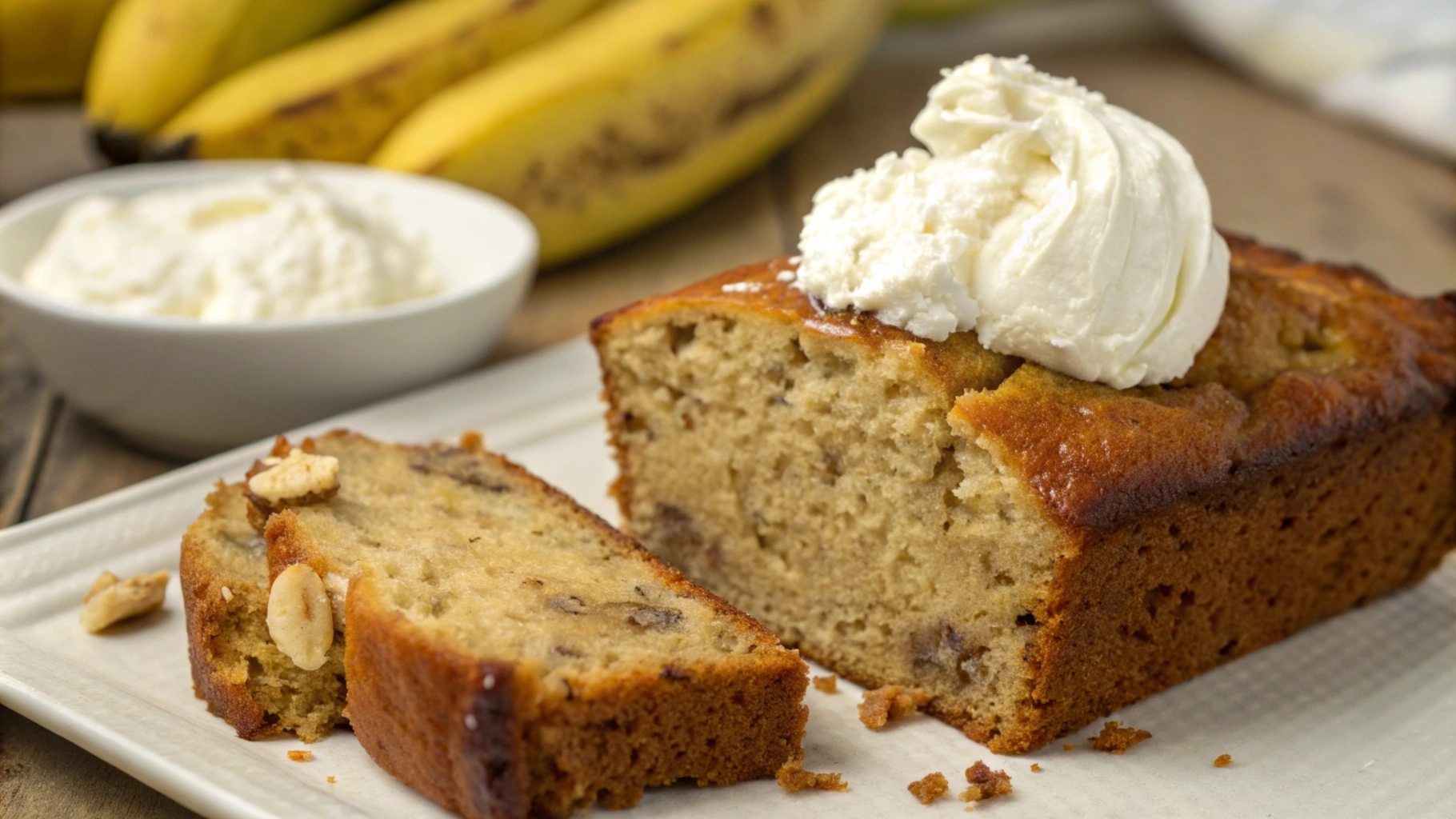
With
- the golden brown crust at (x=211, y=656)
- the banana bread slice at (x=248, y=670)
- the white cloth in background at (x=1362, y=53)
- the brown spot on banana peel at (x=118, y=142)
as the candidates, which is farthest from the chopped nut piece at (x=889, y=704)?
the white cloth in background at (x=1362, y=53)

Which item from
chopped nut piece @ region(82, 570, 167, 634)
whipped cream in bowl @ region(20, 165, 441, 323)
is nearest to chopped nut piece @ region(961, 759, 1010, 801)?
chopped nut piece @ region(82, 570, 167, 634)

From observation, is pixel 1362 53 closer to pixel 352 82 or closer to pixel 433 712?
pixel 352 82

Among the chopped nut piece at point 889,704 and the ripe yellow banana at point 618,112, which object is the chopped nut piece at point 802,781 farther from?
the ripe yellow banana at point 618,112

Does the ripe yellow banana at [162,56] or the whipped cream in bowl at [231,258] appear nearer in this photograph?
the whipped cream in bowl at [231,258]

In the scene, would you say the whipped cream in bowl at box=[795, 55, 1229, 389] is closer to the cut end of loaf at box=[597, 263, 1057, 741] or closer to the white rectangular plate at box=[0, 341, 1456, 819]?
the cut end of loaf at box=[597, 263, 1057, 741]

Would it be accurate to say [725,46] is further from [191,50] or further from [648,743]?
[648,743]

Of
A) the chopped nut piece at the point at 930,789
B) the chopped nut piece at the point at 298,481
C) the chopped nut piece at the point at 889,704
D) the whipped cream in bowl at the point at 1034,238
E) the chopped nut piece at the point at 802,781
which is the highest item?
the whipped cream in bowl at the point at 1034,238

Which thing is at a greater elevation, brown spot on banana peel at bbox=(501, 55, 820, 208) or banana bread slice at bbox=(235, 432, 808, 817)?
banana bread slice at bbox=(235, 432, 808, 817)
